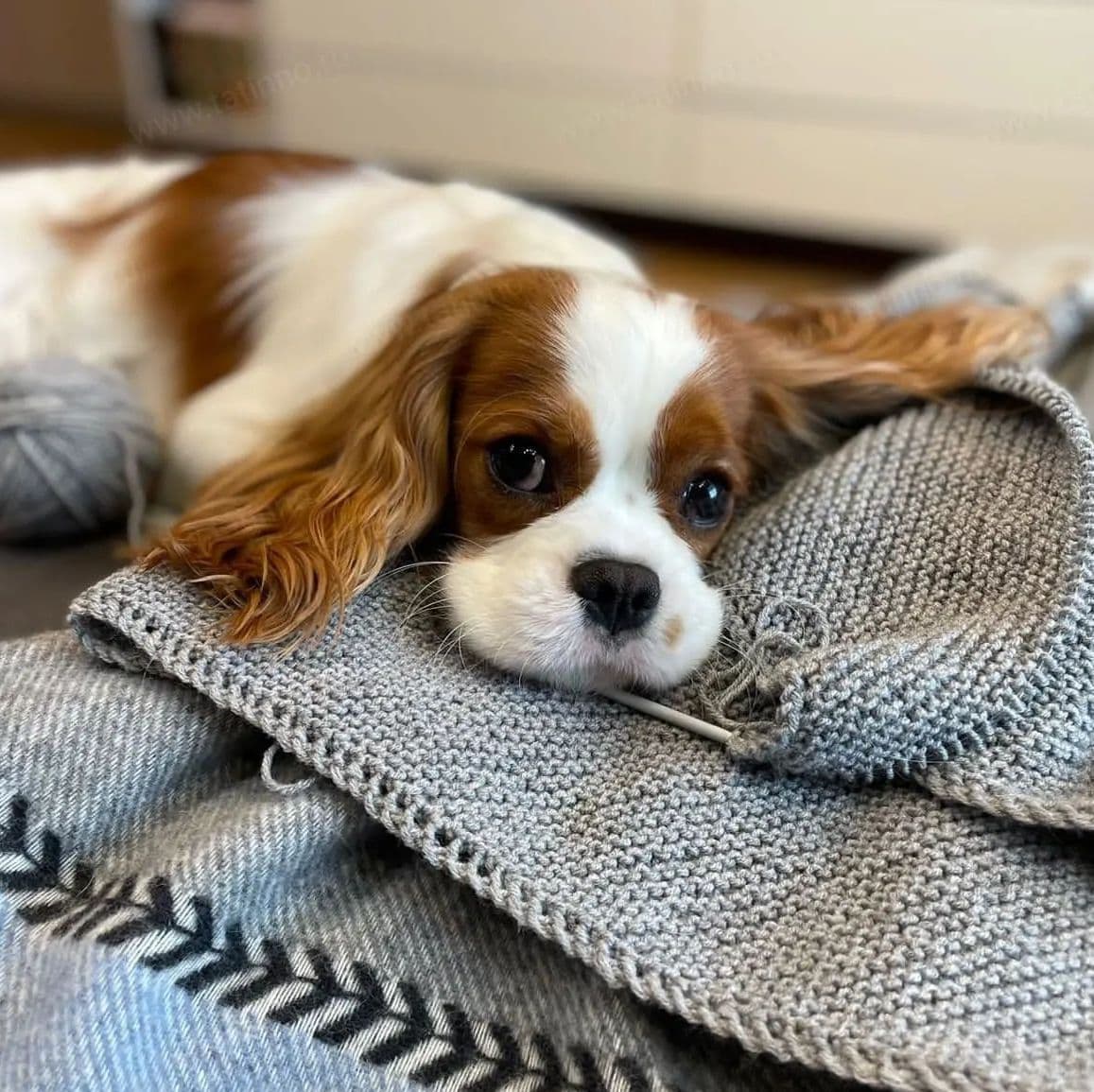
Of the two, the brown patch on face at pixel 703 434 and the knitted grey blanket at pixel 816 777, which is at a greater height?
the brown patch on face at pixel 703 434

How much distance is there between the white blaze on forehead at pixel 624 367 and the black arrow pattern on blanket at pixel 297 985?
586 mm

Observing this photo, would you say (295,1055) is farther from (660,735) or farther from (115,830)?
(660,735)

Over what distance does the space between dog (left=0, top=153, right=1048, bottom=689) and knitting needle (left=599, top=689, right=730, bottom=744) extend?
2 cm

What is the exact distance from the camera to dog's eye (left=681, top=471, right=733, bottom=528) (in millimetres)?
1314

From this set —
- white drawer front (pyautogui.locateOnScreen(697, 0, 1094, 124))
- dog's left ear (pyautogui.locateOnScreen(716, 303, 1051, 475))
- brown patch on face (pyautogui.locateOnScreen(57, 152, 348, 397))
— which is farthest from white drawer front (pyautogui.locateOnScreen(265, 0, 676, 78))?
dog's left ear (pyautogui.locateOnScreen(716, 303, 1051, 475))

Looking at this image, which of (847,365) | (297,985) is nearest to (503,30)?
(847,365)

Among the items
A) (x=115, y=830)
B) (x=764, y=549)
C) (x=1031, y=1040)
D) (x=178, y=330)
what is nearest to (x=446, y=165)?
(x=178, y=330)

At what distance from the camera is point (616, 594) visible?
1.13 m

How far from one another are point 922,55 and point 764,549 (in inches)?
107

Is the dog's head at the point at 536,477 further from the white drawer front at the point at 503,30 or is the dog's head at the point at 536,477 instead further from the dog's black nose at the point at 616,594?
the white drawer front at the point at 503,30

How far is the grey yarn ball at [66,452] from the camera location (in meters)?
1.46

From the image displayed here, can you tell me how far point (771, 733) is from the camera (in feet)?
3.28

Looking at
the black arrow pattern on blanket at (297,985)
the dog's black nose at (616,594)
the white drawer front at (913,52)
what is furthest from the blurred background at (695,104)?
the black arrow pattern on blanket at (297,985)

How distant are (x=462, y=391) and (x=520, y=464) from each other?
134mm
